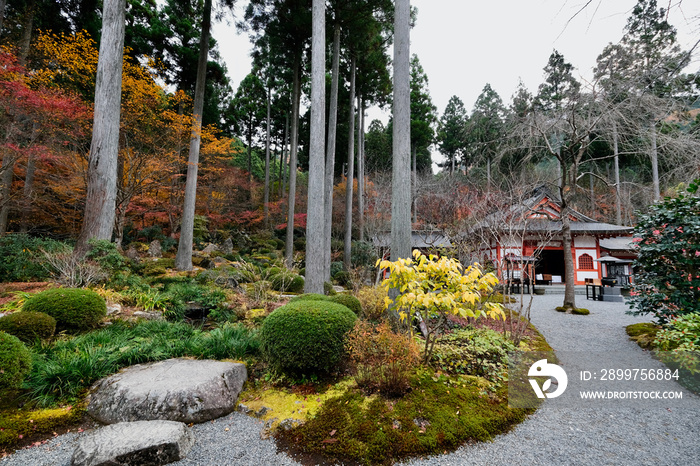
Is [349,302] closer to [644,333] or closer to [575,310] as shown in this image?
[644,333]

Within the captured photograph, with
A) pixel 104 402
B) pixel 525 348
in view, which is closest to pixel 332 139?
pixel 525 348

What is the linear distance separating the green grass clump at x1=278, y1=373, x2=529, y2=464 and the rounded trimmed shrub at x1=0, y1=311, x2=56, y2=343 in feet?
11.6

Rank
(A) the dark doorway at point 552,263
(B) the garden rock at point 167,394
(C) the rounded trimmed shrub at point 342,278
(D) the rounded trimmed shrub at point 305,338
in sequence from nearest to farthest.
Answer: (B) the garden rock at point 167,394, (D) the rounded trimmed shrub at point 305,338, (C) the rounded trimmed shrub at point 342,278, (A) the dark doorway at point 552,263

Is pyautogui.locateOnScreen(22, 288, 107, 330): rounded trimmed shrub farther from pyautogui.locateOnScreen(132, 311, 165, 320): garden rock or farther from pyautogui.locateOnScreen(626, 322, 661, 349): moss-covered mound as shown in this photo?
pyautogui.locateOnScreen(626, 322, 661, 349): moss-covered mound

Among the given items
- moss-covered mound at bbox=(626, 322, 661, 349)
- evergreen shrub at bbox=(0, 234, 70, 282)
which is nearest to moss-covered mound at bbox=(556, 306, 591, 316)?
moss-covered mound at bbox=(626, 322, 661, 349)

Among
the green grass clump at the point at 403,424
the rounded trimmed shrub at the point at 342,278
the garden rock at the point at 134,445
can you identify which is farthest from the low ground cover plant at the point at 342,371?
the rounded trimmed shrub at the point at 342,278

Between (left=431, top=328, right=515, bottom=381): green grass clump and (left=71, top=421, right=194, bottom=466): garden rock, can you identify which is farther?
(left=431, top=328, right=515, bottom=381): green grass clump

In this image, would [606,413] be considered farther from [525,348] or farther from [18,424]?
[18,424]

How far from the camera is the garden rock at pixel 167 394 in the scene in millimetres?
2555

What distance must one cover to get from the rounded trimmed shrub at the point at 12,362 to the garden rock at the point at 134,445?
3.26 ft

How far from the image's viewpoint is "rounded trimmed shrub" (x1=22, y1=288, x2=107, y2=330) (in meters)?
3.94

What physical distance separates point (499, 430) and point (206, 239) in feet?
50.2

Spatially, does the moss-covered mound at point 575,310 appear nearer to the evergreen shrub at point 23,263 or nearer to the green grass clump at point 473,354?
the green grass clump at point 473,354

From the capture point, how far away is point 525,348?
430 cm
